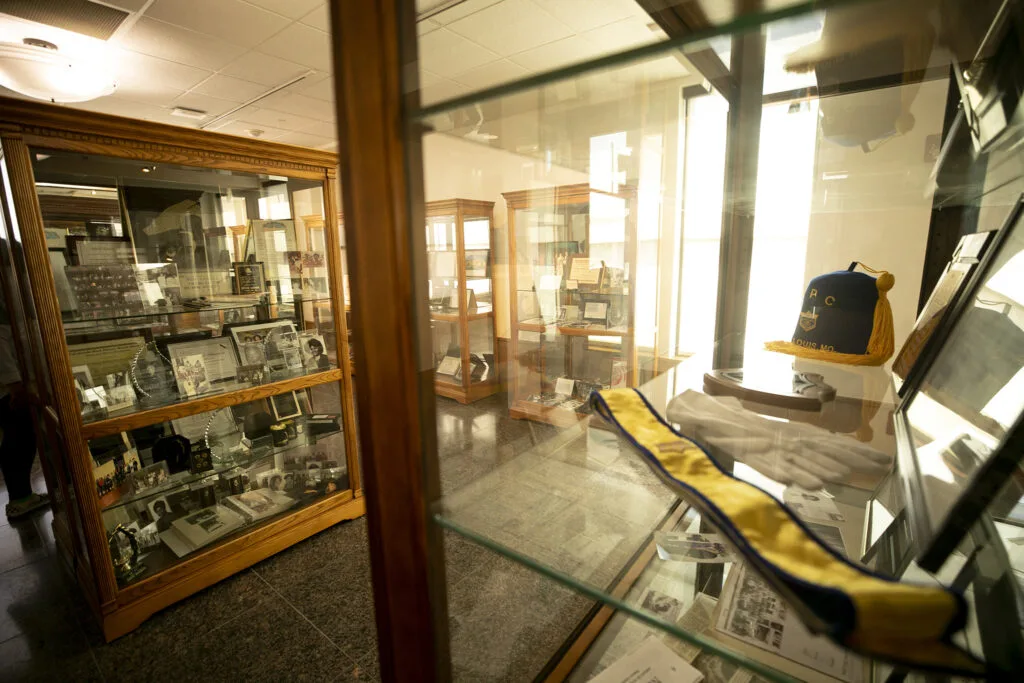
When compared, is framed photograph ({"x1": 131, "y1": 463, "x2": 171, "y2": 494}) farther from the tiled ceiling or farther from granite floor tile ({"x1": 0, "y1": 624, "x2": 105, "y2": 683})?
the tiled ceiling

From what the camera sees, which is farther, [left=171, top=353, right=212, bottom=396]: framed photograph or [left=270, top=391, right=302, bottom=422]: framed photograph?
[left=270, top=391, right=302, bottom=422]: framed photograph

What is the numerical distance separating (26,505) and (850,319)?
3773 millimetres

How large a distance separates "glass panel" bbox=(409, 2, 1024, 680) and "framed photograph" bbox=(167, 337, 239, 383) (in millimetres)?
1627

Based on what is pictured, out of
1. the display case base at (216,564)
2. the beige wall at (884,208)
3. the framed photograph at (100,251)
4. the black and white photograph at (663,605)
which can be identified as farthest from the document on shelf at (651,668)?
the framed photograph at (100,251)

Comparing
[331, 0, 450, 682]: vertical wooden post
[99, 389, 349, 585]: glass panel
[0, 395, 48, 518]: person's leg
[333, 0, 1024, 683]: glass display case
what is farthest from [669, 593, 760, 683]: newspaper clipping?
[0, 395, 48, 518]: person's leg

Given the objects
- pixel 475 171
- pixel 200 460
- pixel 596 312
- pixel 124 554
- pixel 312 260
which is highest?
pixel 475 171

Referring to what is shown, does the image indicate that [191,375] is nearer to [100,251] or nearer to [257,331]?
[257,331]

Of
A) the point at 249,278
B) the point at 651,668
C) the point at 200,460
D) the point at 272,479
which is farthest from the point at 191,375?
the point at 651,668

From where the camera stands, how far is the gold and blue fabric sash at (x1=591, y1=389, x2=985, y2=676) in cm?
28

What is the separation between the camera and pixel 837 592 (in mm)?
292

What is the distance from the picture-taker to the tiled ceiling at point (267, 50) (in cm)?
50

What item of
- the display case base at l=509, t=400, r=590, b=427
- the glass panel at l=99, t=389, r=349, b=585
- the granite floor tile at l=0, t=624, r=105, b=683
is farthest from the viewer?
the glass panel at l=99, t=389, r=349, b=585

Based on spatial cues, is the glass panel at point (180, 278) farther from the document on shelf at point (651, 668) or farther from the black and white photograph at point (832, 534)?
the black and white photograph at point (832, 534)

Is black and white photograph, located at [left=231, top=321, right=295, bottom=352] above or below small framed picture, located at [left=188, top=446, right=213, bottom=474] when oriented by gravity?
above
